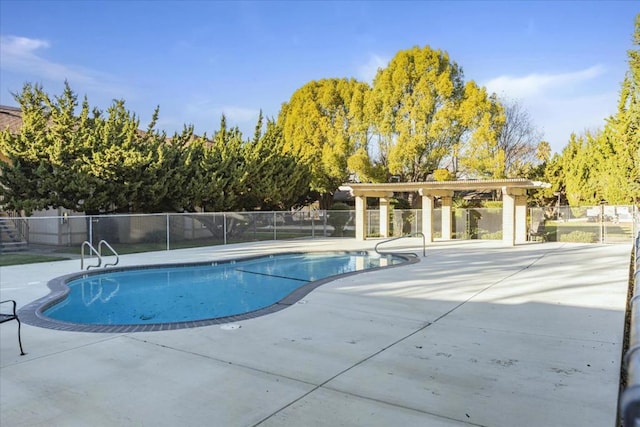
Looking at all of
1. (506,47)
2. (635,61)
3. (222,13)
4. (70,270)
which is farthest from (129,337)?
(635,61)

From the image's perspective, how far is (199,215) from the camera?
19.9 m

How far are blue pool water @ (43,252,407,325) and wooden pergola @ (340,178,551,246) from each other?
5987mm

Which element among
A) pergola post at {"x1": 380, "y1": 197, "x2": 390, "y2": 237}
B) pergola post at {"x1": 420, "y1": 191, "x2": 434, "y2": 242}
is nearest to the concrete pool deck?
pergola post at {"x1": 420, "y1": 191, "x2": 434, "y2": 242}

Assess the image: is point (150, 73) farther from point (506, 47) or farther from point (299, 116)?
point (506, 47)

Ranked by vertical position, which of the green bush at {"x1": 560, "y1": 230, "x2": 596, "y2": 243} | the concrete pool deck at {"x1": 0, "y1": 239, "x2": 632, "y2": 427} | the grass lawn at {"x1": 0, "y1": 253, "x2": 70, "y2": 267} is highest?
the green bush at {"x1": 560, "y1": 230, "x2": 596, "y2": 243}

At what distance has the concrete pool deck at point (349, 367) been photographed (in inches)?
143

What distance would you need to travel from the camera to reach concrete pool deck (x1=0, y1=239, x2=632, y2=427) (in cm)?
363

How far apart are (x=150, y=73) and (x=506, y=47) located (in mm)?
16733

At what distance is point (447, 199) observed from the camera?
2309cm

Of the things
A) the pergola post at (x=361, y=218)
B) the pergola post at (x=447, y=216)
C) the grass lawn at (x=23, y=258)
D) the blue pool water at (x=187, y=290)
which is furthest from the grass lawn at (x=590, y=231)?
the grass lawn at (x=23, y=258)

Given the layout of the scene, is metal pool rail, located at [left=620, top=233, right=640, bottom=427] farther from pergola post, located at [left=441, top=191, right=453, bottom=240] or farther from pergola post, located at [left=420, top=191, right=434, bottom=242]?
pergola post, located at [left=441, top=191, right=453, bottom=240]

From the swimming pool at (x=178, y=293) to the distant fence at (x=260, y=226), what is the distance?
4.35 m

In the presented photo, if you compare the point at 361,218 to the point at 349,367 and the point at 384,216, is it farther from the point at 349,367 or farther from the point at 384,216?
the point at 349,367

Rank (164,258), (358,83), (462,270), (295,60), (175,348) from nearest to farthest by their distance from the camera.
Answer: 1. (175,348)
2. (462,270)
3. (164,258)
4. (295,60)
5. (358,83)
